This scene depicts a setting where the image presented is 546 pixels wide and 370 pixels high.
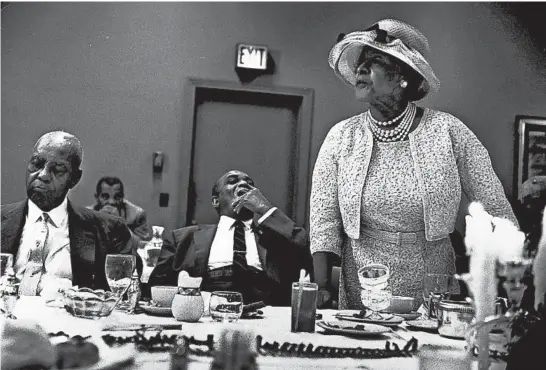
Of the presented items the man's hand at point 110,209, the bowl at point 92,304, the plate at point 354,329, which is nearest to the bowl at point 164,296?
the bowl at point 92,304

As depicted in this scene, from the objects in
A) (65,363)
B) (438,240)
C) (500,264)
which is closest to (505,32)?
(438,240)

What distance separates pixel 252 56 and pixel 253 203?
1964 millimetres

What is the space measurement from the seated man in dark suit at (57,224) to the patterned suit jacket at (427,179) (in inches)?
32.1

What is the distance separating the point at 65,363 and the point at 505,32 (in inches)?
184

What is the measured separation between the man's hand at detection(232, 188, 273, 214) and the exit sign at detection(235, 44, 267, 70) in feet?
6.04

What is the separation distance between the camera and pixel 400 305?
1876 millimetres

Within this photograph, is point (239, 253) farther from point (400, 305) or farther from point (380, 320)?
point (380, 320)

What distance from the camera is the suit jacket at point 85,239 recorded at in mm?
2416

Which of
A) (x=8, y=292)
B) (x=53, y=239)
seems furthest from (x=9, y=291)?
(x=53, y=239)

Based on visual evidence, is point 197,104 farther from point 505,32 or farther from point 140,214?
point 505,32

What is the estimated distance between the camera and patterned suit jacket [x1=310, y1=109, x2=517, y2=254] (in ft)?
7.29

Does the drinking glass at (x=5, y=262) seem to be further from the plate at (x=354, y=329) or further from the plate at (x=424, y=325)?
the plate at (x=424, y=325)

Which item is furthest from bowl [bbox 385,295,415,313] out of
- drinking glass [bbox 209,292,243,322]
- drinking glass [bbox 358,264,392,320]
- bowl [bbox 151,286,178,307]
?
bowl [bbox 151,286,178,307]

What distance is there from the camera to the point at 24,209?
2504 mm
